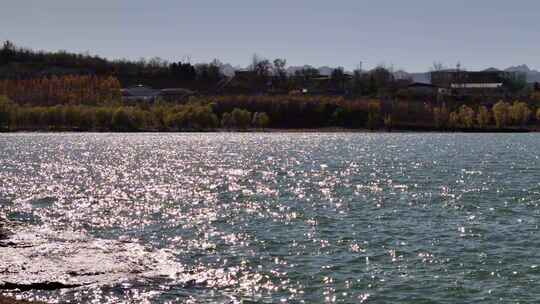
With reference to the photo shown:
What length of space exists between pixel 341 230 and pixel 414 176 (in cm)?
5097

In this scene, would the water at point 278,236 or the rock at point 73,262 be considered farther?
the rock at point 73,262

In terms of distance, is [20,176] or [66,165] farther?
[66,165]

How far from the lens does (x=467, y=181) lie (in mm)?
94688

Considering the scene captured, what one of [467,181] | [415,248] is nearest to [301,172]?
[467,181]

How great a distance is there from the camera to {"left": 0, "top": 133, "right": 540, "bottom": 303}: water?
3762 cm

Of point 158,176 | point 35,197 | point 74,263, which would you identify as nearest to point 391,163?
point 158,176

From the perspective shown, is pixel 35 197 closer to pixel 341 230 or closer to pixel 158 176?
pixel 158 176

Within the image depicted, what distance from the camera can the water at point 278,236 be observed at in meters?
37.6

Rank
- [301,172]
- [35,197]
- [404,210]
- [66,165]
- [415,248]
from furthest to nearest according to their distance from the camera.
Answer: [66,165] < [301,172] < [35,197] < [404,210] < [415,248]

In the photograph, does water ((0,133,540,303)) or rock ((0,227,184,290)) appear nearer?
water ((0,133,540,303))

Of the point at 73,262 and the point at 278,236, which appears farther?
the point at 278,236

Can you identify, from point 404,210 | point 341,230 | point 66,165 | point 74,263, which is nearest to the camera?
point 74,263

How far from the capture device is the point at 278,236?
52562 mm

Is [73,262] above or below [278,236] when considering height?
above
